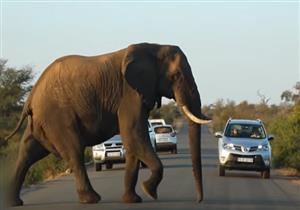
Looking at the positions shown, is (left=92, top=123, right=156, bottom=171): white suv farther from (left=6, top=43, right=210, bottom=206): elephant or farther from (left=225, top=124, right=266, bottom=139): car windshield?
(left=6, top=43, right=210, bottom=206): elephant

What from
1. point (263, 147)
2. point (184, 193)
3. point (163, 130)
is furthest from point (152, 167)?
point (163, 130)

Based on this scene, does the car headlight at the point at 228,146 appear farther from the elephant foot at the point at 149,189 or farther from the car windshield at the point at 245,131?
the elephant foot at the point at 149,189

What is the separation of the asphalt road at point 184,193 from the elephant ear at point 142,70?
225cm

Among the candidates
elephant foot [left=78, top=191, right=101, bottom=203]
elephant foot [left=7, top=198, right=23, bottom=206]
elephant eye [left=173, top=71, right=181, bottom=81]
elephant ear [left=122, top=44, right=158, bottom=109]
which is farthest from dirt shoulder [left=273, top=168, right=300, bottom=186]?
elephant foot [left=7, top=198, right=23, bottom=206]

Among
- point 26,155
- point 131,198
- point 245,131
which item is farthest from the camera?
point 245,131

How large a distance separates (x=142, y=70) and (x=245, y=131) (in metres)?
11.1

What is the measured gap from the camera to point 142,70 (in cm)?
1688

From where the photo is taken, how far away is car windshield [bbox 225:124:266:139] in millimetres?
26938

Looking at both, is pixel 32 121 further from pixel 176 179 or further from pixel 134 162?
pixel 176 179

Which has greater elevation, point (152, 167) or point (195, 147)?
point (195, 147)

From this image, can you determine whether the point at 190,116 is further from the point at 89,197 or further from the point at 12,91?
the point at 12,91

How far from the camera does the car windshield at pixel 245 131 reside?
26.9 meters

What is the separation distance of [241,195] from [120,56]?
4693 mm

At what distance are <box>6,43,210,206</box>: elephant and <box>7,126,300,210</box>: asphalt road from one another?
59cm
